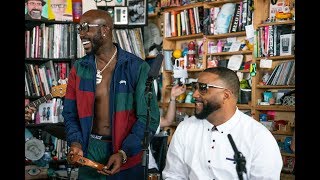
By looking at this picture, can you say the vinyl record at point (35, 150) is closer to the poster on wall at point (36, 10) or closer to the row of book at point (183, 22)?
the poster on wall at point (36, 10)

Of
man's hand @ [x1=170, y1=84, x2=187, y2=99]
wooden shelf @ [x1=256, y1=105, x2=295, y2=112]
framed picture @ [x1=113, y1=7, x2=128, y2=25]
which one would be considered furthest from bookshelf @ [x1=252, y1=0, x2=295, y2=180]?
framed picture @ [x1=113, y1=7, x2=128, y2=25]

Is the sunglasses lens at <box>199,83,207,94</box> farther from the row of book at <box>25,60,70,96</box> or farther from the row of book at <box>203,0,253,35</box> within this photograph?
the row of book at <box>25,60,70,96</box>

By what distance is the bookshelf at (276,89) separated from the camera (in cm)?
459

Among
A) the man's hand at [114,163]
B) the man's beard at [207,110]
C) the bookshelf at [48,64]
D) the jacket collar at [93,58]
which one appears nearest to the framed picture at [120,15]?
the bookshelf at [48,64]

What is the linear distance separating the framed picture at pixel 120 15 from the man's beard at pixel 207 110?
10.8ft

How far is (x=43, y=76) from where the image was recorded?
17.5 ft

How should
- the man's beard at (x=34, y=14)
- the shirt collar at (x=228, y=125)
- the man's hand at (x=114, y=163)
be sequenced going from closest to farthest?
the man's hand at (x=114, y=163), the shirt collar at (x=228, y=125), the man's beard at (x=34, y=14)

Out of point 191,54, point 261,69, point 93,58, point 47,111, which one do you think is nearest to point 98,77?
point 93,58

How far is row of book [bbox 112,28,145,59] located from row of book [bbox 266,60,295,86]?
5.55ft

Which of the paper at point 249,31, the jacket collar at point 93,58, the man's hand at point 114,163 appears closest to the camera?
the man's hand at point 114,163

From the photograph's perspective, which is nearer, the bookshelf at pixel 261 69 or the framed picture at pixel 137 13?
the bookshelf at pixel 261 69

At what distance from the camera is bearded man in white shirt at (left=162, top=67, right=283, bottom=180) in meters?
2.14

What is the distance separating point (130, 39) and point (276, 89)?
1.88m
